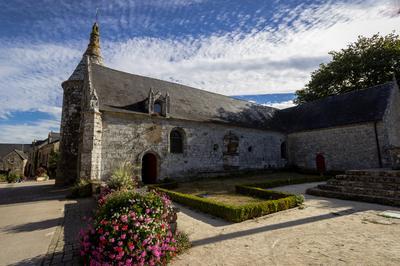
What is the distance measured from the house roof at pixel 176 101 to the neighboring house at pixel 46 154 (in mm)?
22752

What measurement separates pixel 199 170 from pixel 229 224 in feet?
34.3

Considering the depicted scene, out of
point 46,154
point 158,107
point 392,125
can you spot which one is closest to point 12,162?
point 46,154

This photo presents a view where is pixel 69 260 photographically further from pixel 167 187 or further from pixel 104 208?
pixel 167 187

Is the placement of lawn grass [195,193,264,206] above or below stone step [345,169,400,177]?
below

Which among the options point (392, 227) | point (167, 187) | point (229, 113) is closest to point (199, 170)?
Result: point (167, 187)

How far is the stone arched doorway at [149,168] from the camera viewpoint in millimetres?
15087

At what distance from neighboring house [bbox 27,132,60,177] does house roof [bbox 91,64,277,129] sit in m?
22.8

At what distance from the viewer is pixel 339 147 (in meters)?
18.4

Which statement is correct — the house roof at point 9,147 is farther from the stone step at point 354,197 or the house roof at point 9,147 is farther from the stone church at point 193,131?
the stone step at point 354,197

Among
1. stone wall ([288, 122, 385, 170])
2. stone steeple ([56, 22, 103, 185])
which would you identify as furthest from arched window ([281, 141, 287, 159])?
stone steeple ([56, 22, 103, 185])

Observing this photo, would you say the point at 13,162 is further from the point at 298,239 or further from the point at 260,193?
the point at 298,239

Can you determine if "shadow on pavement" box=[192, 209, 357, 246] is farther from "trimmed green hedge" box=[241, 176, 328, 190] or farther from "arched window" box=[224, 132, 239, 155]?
"arched window" box=[224, 132, 239, 155]

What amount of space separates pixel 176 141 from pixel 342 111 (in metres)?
15.1

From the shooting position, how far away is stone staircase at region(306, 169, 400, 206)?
27.7 feet
